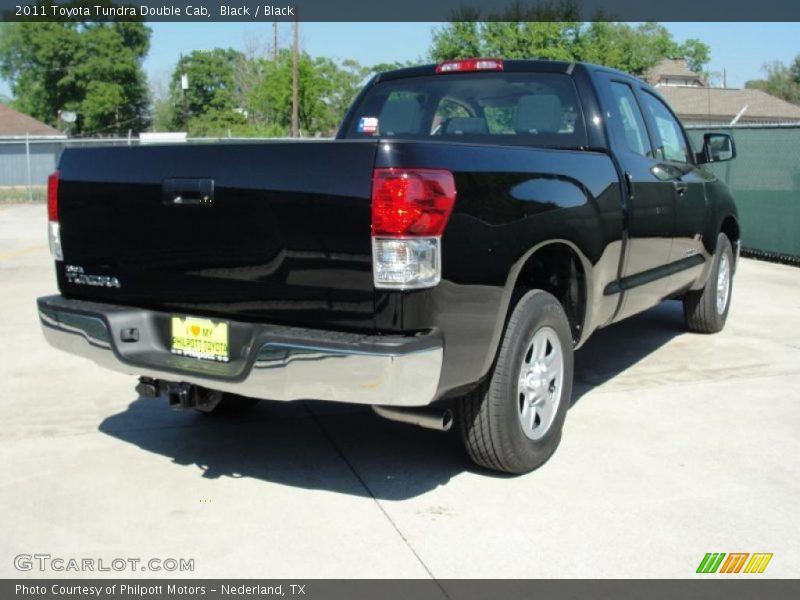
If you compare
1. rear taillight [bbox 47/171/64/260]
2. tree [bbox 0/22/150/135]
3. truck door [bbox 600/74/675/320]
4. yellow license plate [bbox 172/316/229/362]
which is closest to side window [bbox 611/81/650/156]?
truck door [bbox 600/74/675/320]

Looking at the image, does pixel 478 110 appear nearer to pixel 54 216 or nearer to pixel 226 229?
pixel 226 229

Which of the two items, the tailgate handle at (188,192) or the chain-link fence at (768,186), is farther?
the chain-link fence at (768,186)

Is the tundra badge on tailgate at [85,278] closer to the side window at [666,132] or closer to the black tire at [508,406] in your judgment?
the black tire at [508,406]

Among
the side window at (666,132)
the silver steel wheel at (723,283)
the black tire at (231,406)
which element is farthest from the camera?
the silver steel wheel at (723,283)

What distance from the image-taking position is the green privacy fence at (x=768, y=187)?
11.6 m

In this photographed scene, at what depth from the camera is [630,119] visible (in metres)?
5.45

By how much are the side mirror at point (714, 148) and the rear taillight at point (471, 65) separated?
7.31 feet

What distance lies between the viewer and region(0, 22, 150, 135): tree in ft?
195

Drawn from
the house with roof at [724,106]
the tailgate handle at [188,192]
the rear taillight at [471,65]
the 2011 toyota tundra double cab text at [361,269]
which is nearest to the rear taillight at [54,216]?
the 2011 toyota tundra double cab text at [361,269]

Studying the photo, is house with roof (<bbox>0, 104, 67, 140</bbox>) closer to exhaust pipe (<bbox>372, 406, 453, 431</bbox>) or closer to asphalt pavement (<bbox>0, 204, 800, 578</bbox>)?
asphalt pavement (<bbox>0, 204, 800, 578</bbox>)

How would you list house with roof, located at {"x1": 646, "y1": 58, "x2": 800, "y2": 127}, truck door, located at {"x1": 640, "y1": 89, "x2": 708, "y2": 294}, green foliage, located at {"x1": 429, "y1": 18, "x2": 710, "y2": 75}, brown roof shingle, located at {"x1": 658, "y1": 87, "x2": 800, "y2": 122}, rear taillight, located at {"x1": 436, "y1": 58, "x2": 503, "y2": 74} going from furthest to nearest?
brown roof shingle, located at {"x1": 658, "y1": 87, "x2": 800, "y2": 122} < house with roof, located at {"x1": 646, "y1": 58, "x2": 800, "y2": 127} < green foliage, located at {"x1": 429, "y1": 18, "x2": 710, "y2": 75} < truck door, located at {"x1": 640, "y1": 89, "x2": 708, "y2": 294} < rear taillight, located at {"x1": 436, "y1": 58, "x2": 503, "y2": 74}

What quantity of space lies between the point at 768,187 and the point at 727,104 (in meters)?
42.3

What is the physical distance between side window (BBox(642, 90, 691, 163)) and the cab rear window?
1.07 meters

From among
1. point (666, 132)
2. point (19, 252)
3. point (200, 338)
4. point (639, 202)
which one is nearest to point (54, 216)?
point (200, 338)
